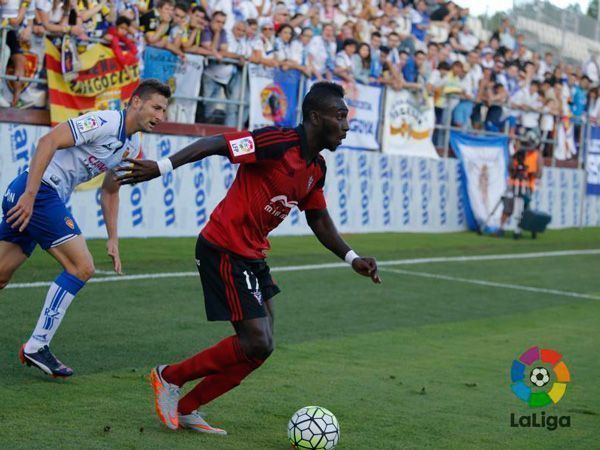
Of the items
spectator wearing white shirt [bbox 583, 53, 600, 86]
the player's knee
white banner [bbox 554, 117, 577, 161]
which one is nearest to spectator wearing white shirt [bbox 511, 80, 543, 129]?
white banner [bbox 554, 117, 577, 161]

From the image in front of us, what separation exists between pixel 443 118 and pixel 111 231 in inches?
630

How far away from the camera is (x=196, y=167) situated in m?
16.9

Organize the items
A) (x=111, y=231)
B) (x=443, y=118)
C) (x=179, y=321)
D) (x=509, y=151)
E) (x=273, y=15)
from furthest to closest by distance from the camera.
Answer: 1. (x=509, y=151)
2. (x=443, y=118)
3. (x=273, y=15)
4. (x=179, y=321)
5. (x=111, y=231)

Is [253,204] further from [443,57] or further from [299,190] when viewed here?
[443,57]

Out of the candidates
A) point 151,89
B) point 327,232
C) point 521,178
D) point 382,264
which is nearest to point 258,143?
point 327,232

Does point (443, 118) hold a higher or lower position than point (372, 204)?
higher

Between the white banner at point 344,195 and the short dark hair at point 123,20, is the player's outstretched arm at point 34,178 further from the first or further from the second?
the short dark hair at point 123,20

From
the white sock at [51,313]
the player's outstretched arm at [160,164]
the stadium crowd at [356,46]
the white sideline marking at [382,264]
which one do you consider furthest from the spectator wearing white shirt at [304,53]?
the player's outstretched arm at [160,164]

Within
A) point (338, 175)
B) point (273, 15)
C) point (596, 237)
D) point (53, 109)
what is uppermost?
point (273, 15)

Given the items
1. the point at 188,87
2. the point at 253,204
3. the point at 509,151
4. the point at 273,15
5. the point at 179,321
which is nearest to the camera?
the point at 253,204

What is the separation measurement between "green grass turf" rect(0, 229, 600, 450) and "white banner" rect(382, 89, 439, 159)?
19.5 ft

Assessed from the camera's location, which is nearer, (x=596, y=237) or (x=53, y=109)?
(x=53, y=109)

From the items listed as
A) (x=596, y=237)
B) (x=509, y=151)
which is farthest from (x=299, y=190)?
(x=596, y=237)

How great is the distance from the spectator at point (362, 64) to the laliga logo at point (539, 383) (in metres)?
11.1
